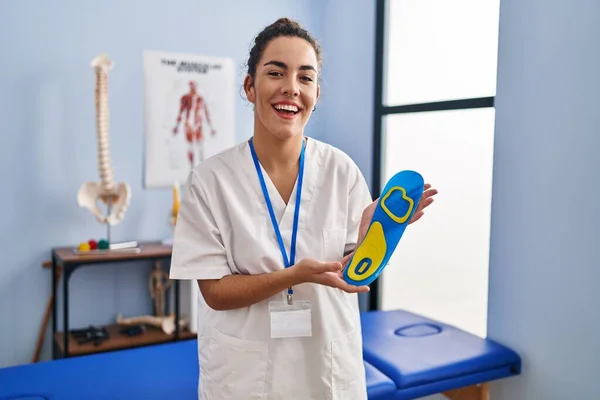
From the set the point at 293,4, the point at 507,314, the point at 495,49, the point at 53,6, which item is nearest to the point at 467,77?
the point at 495,49

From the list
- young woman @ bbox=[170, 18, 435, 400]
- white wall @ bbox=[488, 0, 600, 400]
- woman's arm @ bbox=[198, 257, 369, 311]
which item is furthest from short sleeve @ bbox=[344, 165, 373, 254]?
white wall @ bbox=[488, 0, 600, 400]

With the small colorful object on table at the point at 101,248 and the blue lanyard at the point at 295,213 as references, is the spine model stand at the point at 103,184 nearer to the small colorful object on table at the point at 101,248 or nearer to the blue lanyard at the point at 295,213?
the small colorful object on table at the point at 101,248

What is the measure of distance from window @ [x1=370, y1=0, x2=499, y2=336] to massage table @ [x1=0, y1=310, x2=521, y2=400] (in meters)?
0.35

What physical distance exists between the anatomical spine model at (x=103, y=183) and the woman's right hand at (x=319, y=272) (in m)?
1.97

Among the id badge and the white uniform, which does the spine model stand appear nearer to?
the white uniform

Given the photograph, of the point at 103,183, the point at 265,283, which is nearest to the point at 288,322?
the point at 265,283

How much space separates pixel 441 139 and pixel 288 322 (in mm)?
1819

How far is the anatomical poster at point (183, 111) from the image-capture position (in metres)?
3.10

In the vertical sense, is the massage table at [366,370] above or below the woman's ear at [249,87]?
below

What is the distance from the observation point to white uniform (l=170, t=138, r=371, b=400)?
47.4 inches

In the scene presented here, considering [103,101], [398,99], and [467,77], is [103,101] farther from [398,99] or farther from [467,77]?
[467,77]

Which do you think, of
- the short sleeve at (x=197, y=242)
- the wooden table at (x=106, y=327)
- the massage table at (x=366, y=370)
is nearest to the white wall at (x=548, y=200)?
the massage table at (x=366, y=370)

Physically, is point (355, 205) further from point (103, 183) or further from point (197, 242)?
point (103, 183)

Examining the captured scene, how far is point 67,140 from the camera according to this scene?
2.90 m
